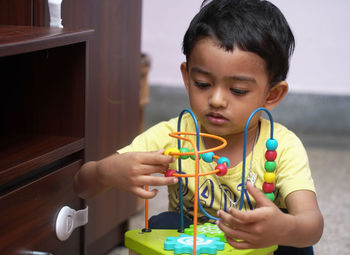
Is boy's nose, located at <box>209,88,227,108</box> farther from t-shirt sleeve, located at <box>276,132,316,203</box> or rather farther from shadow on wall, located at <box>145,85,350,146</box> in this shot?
shadow on wall, located at <box>145,85,350,146</box>

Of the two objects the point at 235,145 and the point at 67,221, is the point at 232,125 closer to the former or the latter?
the point at 235,145

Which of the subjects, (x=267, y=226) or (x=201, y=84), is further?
(x=201, y=84)

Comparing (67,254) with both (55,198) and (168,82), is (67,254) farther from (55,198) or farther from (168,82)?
(168,82)

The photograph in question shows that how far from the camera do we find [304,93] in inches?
128

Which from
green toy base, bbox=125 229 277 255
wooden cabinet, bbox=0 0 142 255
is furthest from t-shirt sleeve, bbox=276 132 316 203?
wooden cabinet, bbox=0 0 142 255

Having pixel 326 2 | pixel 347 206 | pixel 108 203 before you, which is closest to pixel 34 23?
pixel 108 203

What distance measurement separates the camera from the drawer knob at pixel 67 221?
41.4 inches

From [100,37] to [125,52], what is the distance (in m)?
0.15

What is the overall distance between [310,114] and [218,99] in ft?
7.75

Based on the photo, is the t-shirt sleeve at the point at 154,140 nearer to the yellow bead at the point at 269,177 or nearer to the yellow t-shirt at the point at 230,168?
the yellow t-shirt at the point at 230,168

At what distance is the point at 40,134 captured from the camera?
1132 mm

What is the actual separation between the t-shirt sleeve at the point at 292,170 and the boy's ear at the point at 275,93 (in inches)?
3.1

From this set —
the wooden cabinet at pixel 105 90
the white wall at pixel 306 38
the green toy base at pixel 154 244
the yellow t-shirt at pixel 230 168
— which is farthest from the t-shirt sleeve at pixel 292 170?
the white wall at pixel 306 38

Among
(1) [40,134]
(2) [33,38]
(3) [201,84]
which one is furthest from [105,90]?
(2) [33,38]
